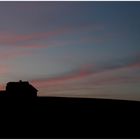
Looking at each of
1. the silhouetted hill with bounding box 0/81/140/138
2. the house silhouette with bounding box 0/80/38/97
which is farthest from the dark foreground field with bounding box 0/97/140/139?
the house silhouette with bounding box 0/80/38/97

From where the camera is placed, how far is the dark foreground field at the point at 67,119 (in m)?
15.5

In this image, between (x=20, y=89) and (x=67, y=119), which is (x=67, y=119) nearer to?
(x=67, y=119)

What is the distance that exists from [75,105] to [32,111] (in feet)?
12.1

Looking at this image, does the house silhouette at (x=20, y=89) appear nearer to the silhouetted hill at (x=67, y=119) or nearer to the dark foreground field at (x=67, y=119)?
the silhouetted hill at (x=67, y=119)

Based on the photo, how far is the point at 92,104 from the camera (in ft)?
73.0

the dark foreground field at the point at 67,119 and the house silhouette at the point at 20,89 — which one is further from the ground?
the house silhouette at the point at 20,89

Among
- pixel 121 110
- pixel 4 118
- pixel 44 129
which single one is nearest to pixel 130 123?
pixel 121 110

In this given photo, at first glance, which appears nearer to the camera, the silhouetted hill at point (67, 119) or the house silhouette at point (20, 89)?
the silhouetted hill at point (67, 119)

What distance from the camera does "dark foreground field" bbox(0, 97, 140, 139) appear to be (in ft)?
50.7

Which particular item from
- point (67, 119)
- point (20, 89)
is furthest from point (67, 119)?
point (20, 89)

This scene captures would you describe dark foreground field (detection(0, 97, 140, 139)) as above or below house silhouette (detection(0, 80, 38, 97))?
below

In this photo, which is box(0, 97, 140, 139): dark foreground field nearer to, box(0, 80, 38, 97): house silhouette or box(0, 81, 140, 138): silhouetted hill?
box(0, 81, 140, 138): silhouetted hill

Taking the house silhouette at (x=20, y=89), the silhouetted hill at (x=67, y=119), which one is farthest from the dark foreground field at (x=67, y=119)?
the house silhouette at (x=20, y=89)

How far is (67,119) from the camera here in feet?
58.4
